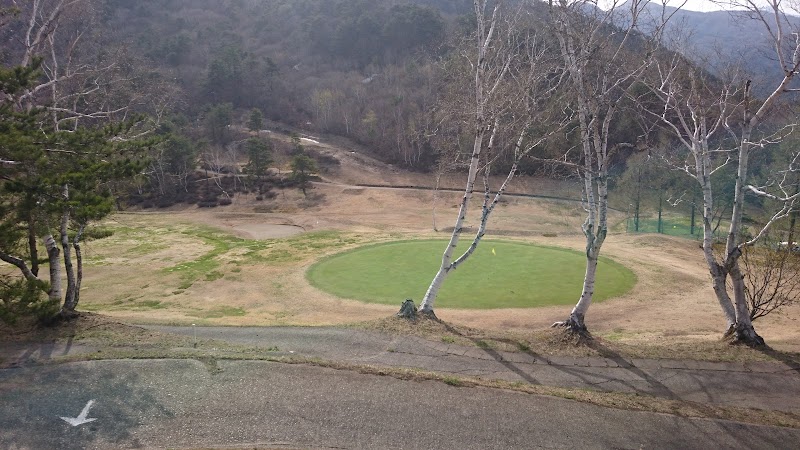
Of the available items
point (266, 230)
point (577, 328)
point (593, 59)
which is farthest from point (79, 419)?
point (266, 230)

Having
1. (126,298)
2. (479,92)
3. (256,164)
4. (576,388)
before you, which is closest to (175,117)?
(256,164)

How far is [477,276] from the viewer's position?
896 inches

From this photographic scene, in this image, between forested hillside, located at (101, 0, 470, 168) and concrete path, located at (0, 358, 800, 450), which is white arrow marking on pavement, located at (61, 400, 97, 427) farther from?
forested hillside, located at (101, 0, 470, 168)

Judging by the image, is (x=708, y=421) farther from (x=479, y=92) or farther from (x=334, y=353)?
(x=479, y=92)

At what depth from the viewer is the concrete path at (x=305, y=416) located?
28.1 feet

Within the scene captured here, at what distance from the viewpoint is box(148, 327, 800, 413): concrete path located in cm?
1058

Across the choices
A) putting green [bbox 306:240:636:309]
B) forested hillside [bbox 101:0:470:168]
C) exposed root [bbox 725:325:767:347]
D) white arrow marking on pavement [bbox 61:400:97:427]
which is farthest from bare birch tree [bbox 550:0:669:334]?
forested hillside [bbox 101:0:470:168]

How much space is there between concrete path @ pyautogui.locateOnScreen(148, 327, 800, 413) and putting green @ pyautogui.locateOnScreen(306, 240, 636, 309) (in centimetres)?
674

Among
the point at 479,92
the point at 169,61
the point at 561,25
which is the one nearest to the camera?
the point at 561,25

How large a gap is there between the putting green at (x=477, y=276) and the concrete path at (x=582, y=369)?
674 cm

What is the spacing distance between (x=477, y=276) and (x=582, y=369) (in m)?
11.2

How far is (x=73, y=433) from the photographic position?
8617mm

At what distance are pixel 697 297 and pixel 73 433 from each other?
2179cm

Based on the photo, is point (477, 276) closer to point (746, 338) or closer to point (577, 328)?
point (577, 328)
